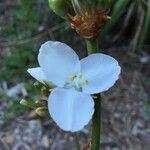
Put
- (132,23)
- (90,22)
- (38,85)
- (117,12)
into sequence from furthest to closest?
(132,23) → (117,12) → (38,85) → (90,22)

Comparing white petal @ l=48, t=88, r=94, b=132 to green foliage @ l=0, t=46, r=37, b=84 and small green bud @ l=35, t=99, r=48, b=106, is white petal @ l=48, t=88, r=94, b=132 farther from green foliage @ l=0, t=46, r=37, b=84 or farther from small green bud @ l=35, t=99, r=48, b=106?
green foliage @ l=0, t=46, r=37, b=84

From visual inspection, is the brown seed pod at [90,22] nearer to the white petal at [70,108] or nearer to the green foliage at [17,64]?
the white petal at [70,108]

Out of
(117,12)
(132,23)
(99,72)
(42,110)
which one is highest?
(99,72)

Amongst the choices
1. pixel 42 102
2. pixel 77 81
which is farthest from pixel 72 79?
pixel 42 102

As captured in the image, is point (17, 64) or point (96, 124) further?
point (17, 64)

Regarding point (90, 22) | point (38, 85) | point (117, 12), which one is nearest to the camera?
point (90, 22)

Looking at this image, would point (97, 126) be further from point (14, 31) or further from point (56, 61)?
point (14, 31)

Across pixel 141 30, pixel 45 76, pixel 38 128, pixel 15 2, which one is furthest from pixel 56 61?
pixel 15 2

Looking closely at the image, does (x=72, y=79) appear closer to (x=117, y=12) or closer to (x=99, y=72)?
(x=99, y=72)
